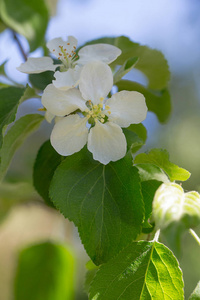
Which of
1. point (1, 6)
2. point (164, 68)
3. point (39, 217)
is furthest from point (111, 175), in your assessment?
point (39, 217)

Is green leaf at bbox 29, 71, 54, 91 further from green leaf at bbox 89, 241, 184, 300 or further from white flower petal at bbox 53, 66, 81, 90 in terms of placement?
green leaf at bbox 89, 241, 184, 300

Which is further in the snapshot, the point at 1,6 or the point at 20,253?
the point at 20,253

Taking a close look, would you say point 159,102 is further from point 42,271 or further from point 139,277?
point 42,271

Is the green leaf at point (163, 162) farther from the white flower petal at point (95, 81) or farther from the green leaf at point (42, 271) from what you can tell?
the green leaf at point (42, 271)

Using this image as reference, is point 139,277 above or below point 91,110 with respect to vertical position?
below

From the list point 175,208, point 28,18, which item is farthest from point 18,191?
point 175,208

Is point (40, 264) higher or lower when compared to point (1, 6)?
lower

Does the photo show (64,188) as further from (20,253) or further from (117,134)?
(20,253)
